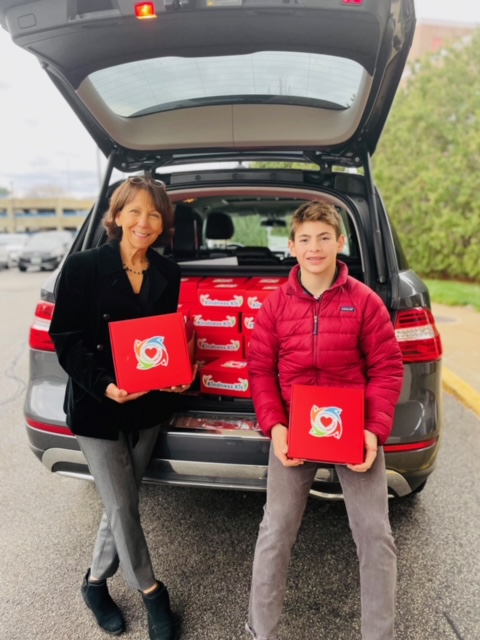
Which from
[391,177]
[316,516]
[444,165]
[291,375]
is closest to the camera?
[291,375]

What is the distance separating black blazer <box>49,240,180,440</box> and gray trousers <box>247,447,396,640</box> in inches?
23.5

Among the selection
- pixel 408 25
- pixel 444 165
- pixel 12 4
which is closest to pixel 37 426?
pixel 12 4

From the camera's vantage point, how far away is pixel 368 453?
68.5 inches

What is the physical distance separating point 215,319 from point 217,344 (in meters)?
0.14

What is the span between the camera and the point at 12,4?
1621 millimetres

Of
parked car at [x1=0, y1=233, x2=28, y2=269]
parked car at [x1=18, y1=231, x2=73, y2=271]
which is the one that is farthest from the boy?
parked car at [x1=0, y1=233, x2=28, y2=269]

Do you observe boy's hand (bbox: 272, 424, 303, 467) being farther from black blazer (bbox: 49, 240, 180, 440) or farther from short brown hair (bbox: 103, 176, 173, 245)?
short brown hair (bbox: 103, 176, 173, 245)

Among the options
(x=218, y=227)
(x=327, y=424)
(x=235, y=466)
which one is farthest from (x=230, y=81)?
(x=218, y=227)

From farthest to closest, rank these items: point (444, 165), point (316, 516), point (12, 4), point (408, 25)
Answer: point (444, 165) → point (316, 516) → point (408, 25) → point (12, 4)

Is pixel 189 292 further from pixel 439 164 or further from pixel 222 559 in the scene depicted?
pixel 439 164

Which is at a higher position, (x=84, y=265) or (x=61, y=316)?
(x=84, y=265)

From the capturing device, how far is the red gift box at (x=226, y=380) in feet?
8.39

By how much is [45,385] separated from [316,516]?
1.58 metres

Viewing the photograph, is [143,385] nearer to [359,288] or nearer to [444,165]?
[359,288]
